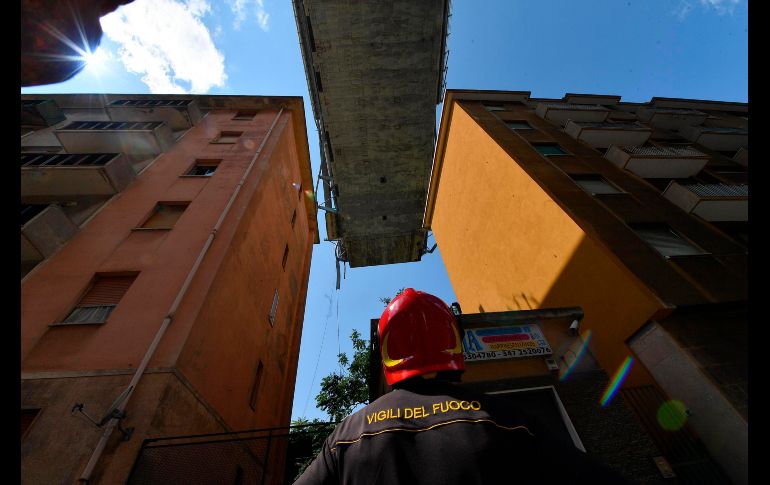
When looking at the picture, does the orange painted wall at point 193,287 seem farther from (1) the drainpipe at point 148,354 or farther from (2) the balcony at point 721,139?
(2) the balcony at point 721,139

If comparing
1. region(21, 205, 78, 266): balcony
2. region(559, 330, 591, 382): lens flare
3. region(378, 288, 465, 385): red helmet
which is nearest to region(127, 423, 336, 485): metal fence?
region(378, 288, 465, 385): red helmet

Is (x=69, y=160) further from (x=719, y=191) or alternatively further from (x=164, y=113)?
(x=719, y=191)

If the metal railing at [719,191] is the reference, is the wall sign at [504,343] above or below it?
below

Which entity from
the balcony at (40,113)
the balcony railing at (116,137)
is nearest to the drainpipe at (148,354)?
the balcony railing at (116,137)

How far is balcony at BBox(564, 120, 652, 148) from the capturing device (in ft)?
42.8

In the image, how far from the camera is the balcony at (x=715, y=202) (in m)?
9.13

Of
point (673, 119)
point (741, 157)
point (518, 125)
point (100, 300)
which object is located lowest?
point (100, 300)

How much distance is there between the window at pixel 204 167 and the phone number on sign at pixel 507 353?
10512 millimetres

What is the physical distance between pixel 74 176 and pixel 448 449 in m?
11.7

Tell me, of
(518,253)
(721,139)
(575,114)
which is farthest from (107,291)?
(721,139)

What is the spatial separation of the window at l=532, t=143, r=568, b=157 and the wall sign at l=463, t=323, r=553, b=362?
8.73 m

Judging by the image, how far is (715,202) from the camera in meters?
9.17

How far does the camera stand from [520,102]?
1856 cm

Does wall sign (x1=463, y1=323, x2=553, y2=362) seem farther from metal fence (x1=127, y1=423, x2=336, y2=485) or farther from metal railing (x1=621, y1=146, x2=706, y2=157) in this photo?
metal railing (x1=621, y1=146, x2=706, y2=157)
